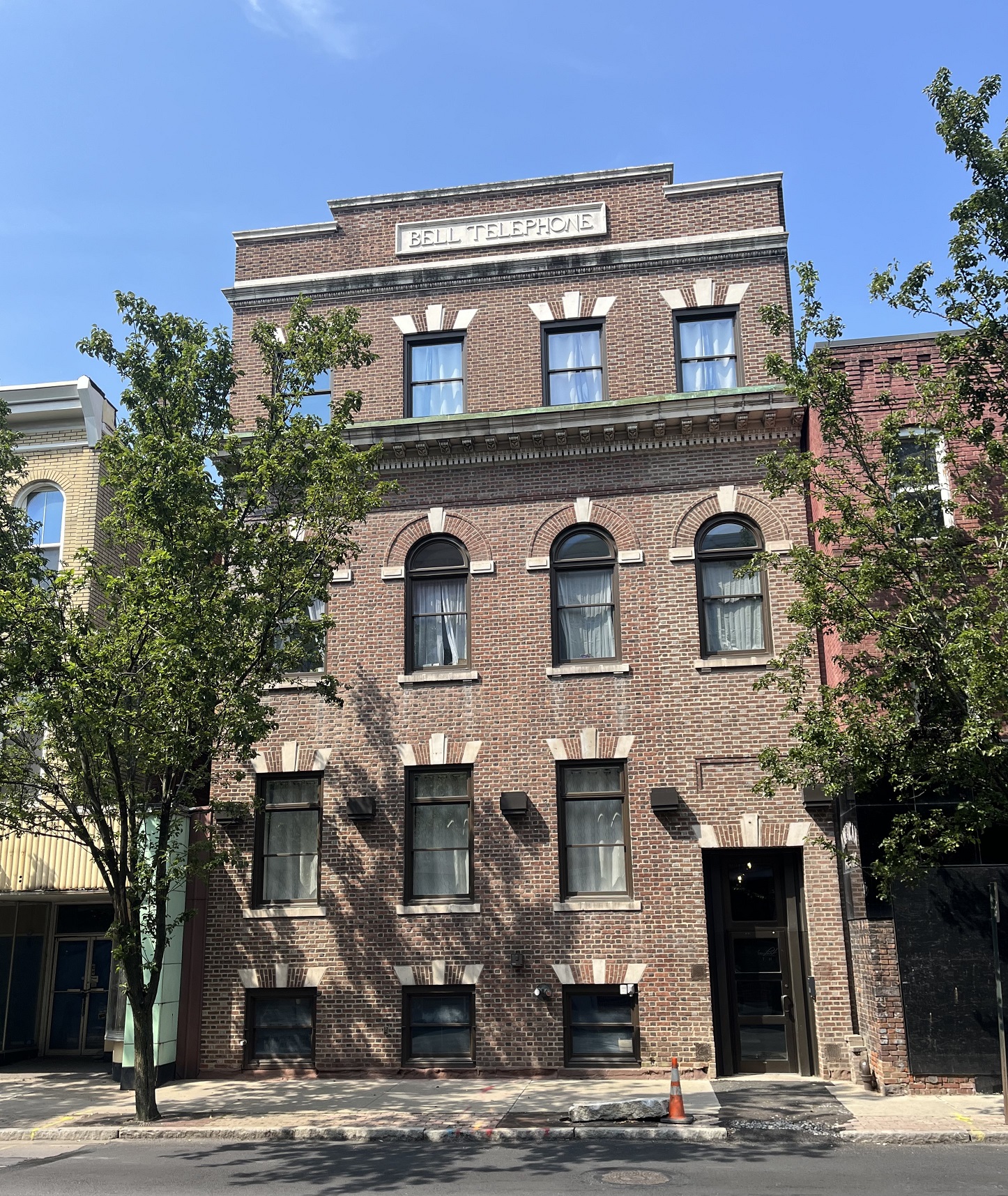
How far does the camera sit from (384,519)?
1877cm

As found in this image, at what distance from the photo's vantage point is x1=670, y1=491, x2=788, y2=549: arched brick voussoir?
17562 millimetres

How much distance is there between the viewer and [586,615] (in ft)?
59.2

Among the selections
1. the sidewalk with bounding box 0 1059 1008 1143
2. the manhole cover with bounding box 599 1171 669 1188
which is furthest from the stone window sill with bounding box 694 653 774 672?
the manhole cover with bounding box 599 1171 669 1188

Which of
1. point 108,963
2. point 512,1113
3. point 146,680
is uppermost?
point 146,680

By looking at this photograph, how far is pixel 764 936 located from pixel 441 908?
4.85 m

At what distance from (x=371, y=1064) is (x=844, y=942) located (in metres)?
7.22

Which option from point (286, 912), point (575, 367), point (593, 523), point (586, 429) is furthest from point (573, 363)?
point (286, 912)

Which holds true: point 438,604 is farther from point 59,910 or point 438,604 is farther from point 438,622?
point 59,910

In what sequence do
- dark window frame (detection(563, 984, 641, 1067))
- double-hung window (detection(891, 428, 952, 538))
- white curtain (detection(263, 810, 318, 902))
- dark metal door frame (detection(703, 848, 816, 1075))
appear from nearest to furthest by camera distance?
double-hung window (detection(891, 428, 952, 538))
dark metal door frame (detection(703, 848, 816, 1075))
dark window frame (detection(563, 984, 641, 1067))
white curtain (detection(263, 810, 318, 902))

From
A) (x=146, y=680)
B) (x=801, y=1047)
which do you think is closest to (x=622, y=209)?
(x=146, y=680)

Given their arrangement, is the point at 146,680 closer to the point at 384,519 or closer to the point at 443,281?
the point at 384,519

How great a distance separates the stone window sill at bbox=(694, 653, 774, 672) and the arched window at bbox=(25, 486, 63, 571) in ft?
38.5

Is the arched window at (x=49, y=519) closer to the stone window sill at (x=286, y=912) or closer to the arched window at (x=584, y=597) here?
the stone window sill at (x=286, y=912)

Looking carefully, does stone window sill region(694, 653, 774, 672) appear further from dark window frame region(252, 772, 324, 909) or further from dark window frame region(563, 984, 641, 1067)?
dark window frame region(252, 772, 324, 909)
